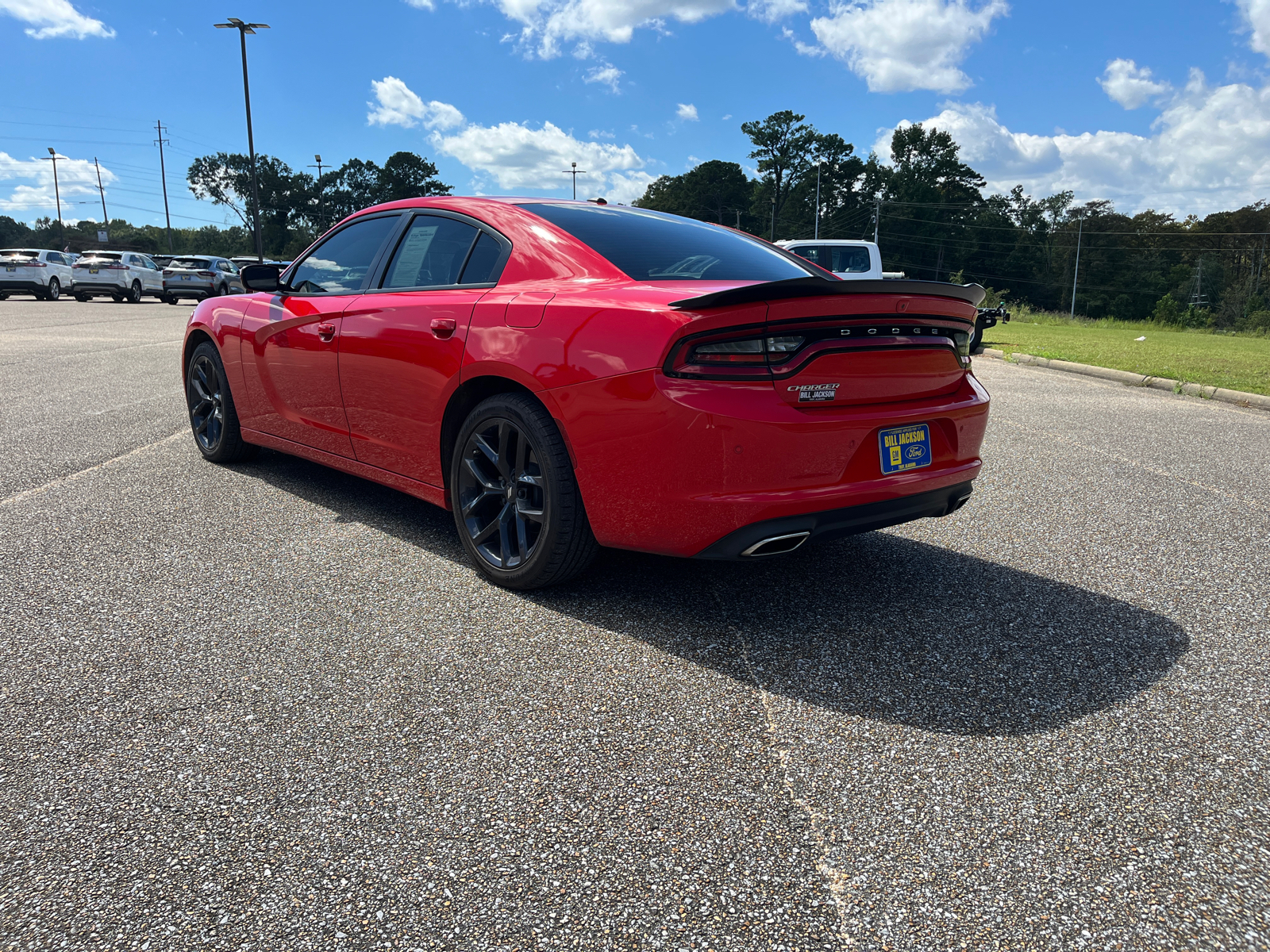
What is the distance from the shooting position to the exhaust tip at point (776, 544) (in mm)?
Answer: 2809

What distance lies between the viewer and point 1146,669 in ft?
9.44

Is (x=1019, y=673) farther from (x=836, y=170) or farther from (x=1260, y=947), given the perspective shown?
(x=836, y=170)

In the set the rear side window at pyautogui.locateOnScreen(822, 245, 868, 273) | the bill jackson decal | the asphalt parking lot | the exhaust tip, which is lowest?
the asphalt parking lot

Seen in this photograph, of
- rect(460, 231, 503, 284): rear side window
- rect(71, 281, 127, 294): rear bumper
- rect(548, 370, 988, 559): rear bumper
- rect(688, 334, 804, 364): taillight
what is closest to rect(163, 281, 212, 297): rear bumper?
rect(71, 281, 127, 294): rear bumper

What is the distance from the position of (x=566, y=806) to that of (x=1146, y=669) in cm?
202

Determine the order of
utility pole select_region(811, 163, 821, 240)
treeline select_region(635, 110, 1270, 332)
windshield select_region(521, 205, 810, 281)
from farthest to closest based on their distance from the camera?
treeline select_region(635, 110, 1270, 332) → utility pole select_region(811, 163, 821, 240) → windshield select_region(521, 205, 810, 281)

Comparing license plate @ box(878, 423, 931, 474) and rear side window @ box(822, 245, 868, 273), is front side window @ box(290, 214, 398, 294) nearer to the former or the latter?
license plate @ box(878, 423, 931, 474)

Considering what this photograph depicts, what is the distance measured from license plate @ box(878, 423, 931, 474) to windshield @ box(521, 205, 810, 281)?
81 cm

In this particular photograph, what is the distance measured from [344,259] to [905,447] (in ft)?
10.2

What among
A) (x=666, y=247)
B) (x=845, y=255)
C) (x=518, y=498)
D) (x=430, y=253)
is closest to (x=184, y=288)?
(x=845, y=255)

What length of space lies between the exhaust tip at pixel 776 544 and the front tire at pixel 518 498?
2.22 ft

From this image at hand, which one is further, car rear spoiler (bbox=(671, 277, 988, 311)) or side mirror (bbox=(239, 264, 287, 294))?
side mirror (bbox=(239, 264, 287, 294))

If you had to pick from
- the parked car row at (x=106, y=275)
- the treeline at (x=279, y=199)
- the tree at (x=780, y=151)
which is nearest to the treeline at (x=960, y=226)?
the tree at (x=780, y=151)

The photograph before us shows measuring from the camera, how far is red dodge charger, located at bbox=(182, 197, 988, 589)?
2785mm
